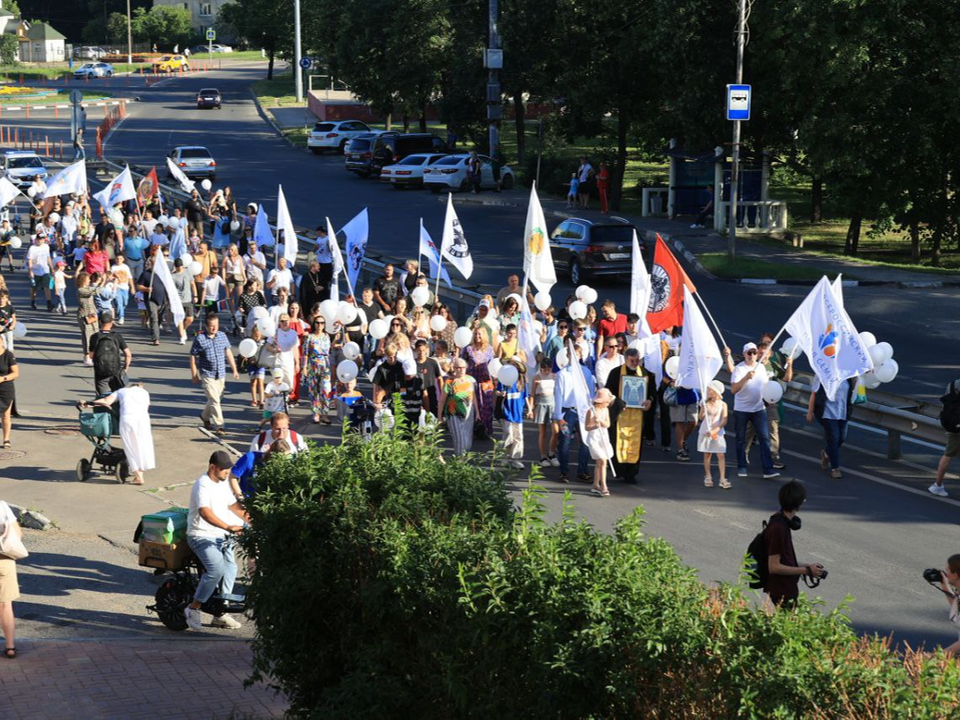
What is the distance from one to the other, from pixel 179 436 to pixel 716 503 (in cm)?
718

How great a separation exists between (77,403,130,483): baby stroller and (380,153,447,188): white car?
33466mm

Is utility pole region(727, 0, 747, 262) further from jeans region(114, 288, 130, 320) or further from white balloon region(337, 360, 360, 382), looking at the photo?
white balloon region(337, 360, 360, 382)

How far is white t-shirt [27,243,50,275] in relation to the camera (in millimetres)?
25672

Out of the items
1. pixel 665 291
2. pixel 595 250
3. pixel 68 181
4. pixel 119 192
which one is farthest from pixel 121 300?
pixel 665 291

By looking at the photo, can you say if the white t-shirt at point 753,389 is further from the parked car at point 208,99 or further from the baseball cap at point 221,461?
the parked car at point 208,99

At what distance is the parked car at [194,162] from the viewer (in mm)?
48625

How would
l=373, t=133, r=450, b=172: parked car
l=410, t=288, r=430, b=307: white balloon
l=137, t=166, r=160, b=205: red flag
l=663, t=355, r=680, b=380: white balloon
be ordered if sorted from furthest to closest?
1. l=373, t=133, r=450, b=172: parked car
2. l=137, t=166, r=160, b=205: red flag
3. l=410, t=288, r=430, b=307: white balloon
4. l=663, t=355, r=680, b=380: white balloon

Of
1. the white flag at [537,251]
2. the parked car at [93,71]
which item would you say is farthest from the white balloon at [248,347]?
the parked car at [93,71]

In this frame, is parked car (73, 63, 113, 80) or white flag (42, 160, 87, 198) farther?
parked car (73, 63, 113, 80)

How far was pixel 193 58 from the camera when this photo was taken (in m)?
123

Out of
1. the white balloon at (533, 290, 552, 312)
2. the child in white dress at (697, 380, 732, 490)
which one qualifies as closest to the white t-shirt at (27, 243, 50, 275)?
the white balloon at (533, 290, 552, 312)

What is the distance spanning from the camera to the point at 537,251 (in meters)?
17.7

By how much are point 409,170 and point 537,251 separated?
1210 inches

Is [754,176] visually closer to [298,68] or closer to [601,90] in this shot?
[601,90]
